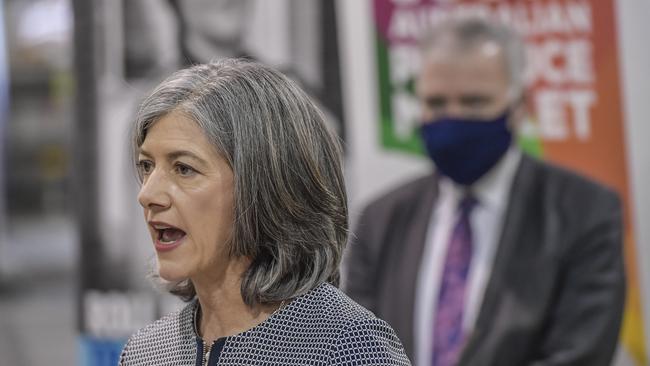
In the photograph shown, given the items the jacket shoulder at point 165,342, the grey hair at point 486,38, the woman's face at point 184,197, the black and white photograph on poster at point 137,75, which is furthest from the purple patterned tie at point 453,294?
the woman's face at point 184,197

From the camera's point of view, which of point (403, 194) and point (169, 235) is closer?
point (169, 235)

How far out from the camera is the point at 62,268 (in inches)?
459

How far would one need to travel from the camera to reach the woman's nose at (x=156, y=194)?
1533 millimetres

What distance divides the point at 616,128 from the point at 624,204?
25cm

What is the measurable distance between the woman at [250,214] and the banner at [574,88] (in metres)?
1.91

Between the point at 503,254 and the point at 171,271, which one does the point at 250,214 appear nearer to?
the point at 171,271

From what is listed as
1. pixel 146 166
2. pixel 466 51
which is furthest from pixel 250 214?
pixel 466 51

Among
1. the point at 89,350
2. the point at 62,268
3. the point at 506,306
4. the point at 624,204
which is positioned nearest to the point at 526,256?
the point at 506,306

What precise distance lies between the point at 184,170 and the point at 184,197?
4 centimetres

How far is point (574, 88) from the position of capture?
3.40m

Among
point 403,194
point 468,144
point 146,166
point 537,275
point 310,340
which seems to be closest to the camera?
point 310,340

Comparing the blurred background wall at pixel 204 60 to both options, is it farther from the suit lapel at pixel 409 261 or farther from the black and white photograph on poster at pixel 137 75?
the suit lapel at pixel 409 261

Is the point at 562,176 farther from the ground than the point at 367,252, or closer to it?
farther from the ground

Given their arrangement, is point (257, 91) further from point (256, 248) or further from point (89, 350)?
point (89, 350)
